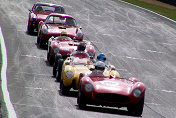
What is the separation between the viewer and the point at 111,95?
39.8 ft

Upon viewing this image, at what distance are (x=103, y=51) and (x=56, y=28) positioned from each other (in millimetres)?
3205

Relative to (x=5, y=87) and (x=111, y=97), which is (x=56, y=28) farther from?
(x=111, y=97)

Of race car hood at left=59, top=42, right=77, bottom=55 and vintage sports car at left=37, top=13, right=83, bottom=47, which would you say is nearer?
race car hood at left=59, top=42, right=77, bottom=55

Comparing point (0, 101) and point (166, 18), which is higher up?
point (0, 101)

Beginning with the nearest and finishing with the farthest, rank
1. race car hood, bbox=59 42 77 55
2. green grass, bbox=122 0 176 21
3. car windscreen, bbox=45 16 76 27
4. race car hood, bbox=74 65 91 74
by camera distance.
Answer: race car hood, bbox=74 65 91 74 < race car hood, bbox=59 42 77 55 < car windscreen, bbox=45 16 76 27 < green grass, bbox=122 0 176 21

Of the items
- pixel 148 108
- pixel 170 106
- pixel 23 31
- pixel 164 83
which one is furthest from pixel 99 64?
pixel 23 31

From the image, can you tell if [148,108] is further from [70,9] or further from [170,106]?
[70,9]

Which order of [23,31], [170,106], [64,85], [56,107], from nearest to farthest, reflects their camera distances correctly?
[56,107]
[64,85]
[170,106]
[23,31]

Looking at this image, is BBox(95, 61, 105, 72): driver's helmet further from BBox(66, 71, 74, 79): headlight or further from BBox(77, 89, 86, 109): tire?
BBox(77, 89, 86, 109): tire

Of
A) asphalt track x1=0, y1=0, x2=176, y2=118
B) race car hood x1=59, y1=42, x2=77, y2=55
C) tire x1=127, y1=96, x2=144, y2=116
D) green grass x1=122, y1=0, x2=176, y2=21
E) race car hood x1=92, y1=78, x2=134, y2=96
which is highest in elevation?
race car hood x1=92, y1=78, x2=134, y2=96

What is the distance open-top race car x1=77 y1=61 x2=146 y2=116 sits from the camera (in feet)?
39.8

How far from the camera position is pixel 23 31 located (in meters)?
26.2

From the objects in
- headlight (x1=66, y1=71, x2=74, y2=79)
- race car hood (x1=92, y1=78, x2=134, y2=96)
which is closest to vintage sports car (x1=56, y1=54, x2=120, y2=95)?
headlight (x1=66, y1=71, x2=74, y2=79)

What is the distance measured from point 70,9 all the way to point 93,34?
7.57m
